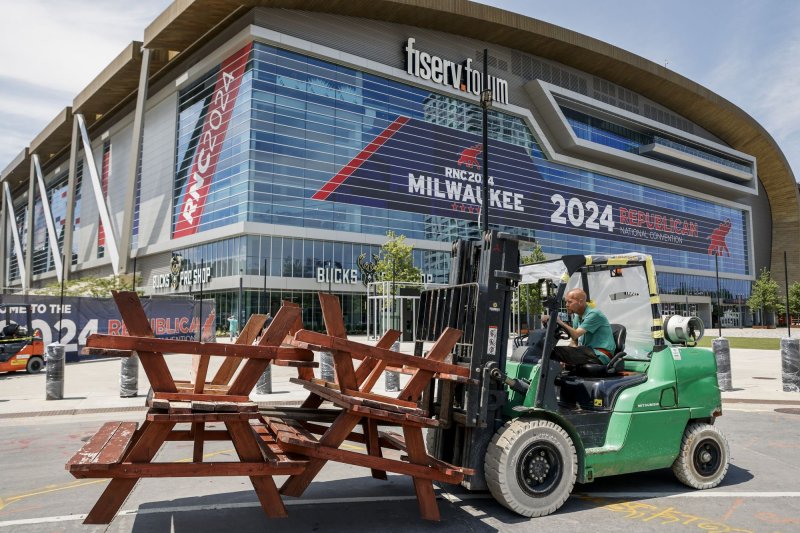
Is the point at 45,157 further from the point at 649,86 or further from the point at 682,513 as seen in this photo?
the point at 682,513

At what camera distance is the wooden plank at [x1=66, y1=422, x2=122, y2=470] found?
12.6 feet

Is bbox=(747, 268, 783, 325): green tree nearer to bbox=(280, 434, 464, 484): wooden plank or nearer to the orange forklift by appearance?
the orange forklift

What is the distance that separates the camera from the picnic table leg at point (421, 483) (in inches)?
187

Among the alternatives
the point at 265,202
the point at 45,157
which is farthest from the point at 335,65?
the point at 45,157

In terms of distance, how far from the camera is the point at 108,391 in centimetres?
1427

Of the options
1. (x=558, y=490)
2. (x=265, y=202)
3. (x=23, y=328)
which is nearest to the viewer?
(x=558, y=490)

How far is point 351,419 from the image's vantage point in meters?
4.54

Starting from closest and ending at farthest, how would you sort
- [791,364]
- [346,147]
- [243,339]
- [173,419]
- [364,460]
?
1. [173,419]
2. [364,460]
3. [243,339]
4. [791,364]
5. [346,147]

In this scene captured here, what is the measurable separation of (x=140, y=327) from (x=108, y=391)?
11830 mm

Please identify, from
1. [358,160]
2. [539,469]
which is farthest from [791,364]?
[358,160]

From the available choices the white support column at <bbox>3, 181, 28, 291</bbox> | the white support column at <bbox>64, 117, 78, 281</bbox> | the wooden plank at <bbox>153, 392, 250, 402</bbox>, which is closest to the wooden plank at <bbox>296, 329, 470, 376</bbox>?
the wooden plank at <bbox>153, 392, 250, 402</bbox>

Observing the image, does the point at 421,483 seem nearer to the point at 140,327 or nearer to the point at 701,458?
the point at 140,327

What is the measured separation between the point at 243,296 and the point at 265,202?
7.74 meters

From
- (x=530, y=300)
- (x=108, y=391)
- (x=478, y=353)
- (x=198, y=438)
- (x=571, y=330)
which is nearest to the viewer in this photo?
(x=478, y=353)
